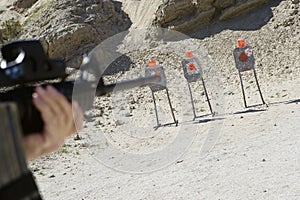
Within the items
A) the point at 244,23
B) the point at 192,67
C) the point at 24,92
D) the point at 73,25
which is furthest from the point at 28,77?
the point at 73,25

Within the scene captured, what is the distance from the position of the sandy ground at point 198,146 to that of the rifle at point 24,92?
2.44ft

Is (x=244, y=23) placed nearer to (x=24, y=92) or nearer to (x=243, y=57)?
(x=243, y=57)

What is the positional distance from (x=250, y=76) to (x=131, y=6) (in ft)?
27.6

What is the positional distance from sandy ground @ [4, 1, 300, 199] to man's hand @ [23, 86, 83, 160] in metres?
0.87

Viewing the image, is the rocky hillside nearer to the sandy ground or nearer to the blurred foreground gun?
the sandy ground

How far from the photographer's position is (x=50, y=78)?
1031mm

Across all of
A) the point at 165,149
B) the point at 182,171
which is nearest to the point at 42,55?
the point at 182,171

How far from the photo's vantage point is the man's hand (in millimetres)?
959

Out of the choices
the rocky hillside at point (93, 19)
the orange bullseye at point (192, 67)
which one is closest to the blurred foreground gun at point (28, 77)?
the orange bullseye at point (192, 67)

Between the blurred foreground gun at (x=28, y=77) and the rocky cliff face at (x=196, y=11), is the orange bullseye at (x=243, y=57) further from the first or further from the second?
the blurred foreground gun at (x=28, y=77)

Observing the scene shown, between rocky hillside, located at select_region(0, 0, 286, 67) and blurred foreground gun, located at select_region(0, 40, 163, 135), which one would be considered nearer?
blurred foreground gun, located at select_region(0, 40, 163, 135)

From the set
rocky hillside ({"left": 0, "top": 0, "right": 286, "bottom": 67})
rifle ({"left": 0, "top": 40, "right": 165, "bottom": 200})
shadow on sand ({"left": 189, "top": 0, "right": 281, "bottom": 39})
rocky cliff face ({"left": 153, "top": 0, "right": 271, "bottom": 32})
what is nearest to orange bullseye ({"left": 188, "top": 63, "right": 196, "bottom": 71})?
shadow on sand ({"left": 189, "top": 0, "right": 281, "bottom": 39})

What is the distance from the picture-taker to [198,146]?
6531 mm

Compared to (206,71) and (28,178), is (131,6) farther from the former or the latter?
(28,178)
